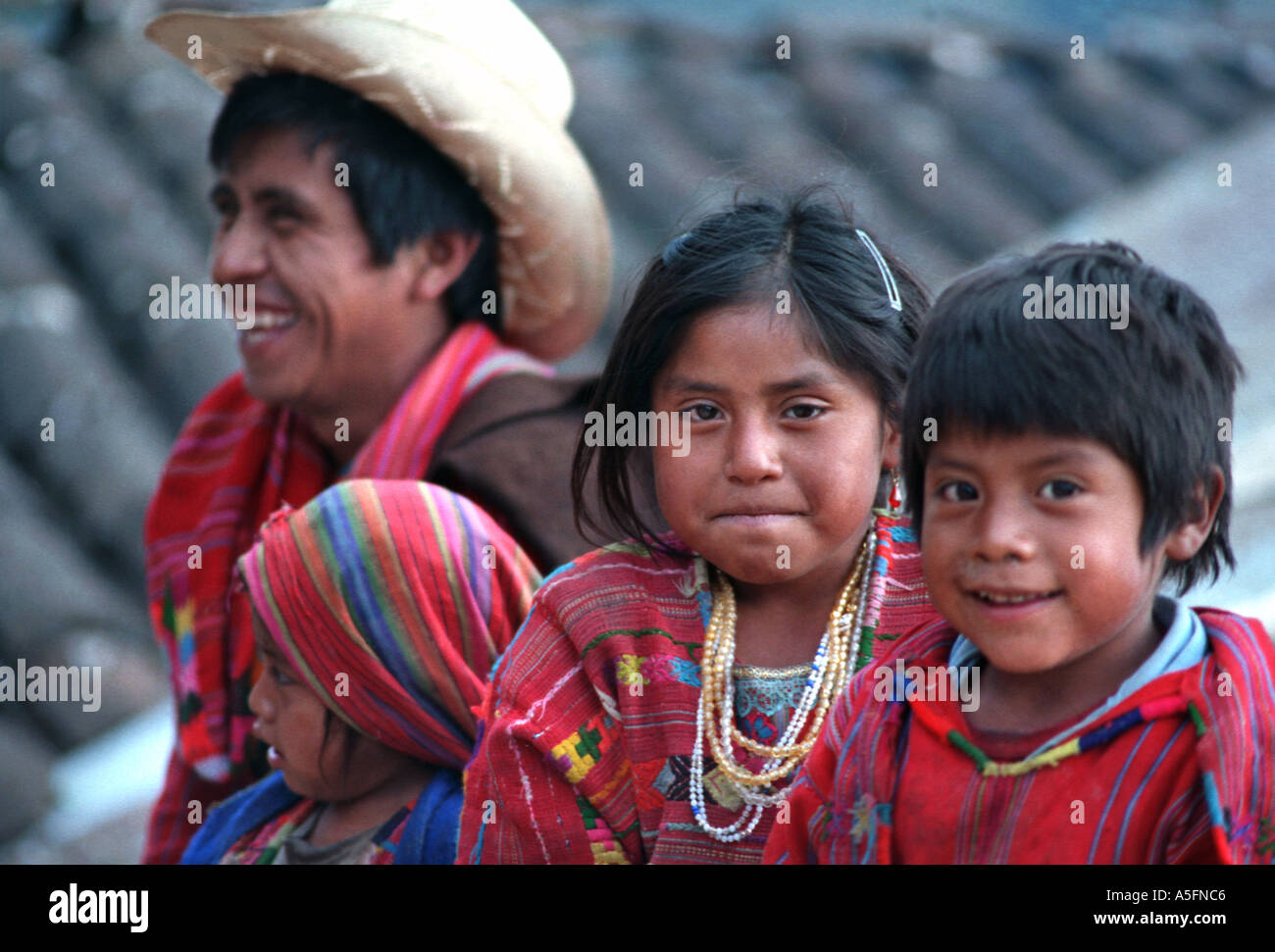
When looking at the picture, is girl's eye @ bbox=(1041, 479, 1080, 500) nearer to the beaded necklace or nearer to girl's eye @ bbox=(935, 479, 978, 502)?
girl's eye @ bbox=(935, 479, 978, 502)

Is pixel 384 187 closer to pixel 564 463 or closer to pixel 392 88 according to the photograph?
pixel 392 88

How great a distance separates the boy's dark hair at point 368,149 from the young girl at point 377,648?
2.95 feet

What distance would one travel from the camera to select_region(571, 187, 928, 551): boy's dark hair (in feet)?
5.73

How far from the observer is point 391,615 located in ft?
6.80

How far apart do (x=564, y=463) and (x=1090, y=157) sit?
5.11m

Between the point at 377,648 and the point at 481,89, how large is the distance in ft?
3.98

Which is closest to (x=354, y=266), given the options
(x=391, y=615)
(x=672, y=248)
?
(x=391, y=615)

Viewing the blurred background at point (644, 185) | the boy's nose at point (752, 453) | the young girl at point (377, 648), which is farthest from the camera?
the blurred background at point (644, 185)

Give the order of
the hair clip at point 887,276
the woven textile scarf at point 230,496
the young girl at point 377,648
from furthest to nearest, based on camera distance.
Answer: the woven textile scarf at point 230,496 < the young girl at point 377,648 < the hair clip at point 887,276

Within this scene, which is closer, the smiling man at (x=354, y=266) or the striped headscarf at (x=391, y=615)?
the striped headscarf at (x=391, y=615)

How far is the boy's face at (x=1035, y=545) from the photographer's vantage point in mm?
1340

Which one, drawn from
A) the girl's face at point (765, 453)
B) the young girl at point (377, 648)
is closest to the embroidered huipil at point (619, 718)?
the girl's face at point (765, 453)

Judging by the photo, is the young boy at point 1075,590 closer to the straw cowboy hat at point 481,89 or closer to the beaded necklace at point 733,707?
the beaded necklace at point 733,707
